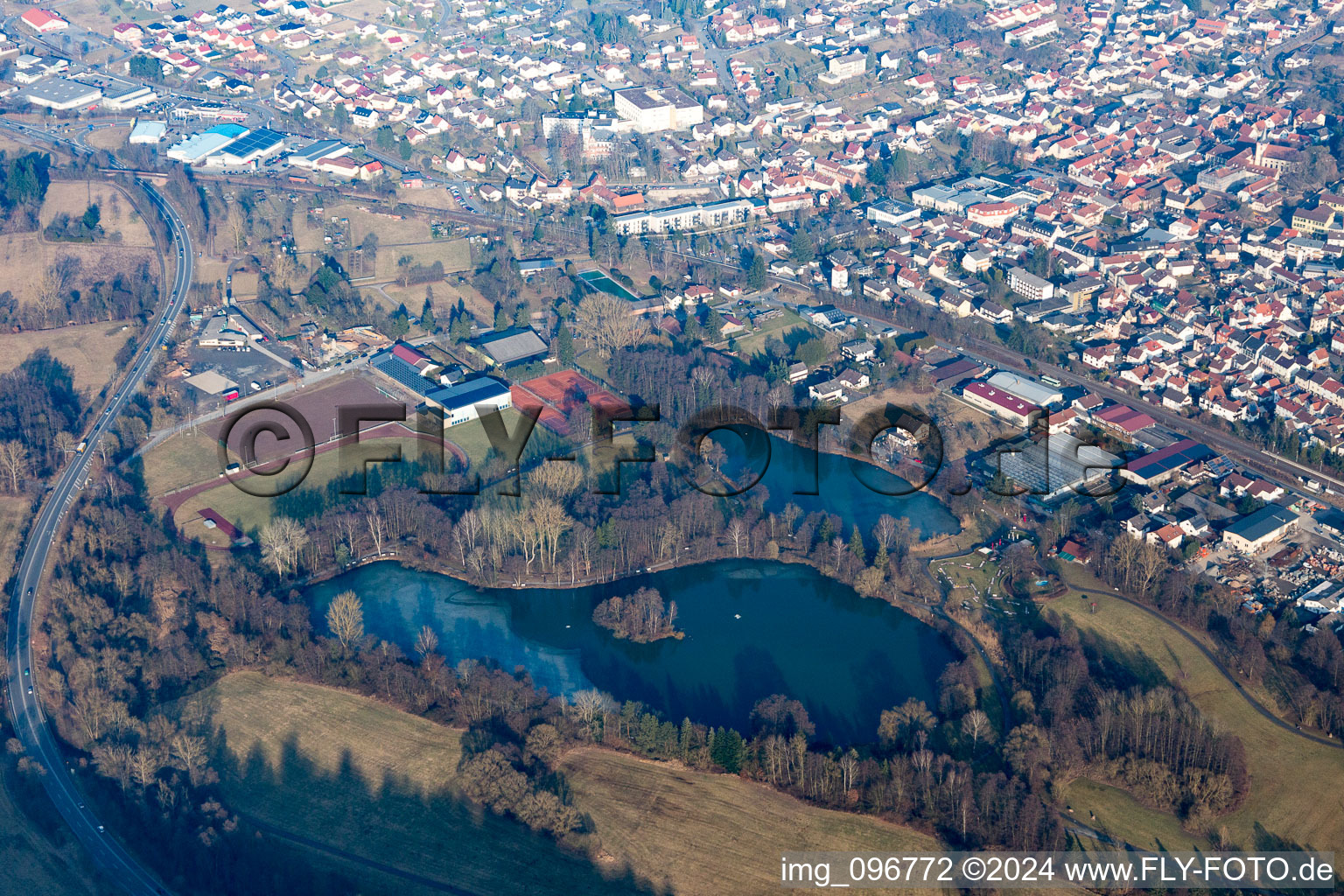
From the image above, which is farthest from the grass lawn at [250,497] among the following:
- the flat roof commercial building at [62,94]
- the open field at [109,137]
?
the flat roof commercial building at [62,94]

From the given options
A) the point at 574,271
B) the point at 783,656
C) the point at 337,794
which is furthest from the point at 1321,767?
the point at 574,271

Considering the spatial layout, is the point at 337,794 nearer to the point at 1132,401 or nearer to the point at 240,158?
the point at 1132,401

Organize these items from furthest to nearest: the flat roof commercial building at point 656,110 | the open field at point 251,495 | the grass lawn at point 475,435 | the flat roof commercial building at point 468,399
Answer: the flat roof commercial building at point 656,110 → the flat roof commercial building at point 468,399 → the grass lawn at point 475,435 → the open field at point 251,495

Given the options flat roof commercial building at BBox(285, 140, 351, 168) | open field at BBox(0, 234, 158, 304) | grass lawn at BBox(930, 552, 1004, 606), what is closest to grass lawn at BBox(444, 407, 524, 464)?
grass lawn at BBox(930, 552, 1004, 606)

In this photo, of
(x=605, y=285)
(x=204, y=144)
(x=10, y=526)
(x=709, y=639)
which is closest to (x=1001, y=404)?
(x=709, y=639)

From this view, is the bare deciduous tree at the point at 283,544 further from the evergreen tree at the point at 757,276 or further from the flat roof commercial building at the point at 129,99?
the flat roof commercial building at the point at 129,99

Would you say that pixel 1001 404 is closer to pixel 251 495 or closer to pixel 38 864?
pixel 251 495
